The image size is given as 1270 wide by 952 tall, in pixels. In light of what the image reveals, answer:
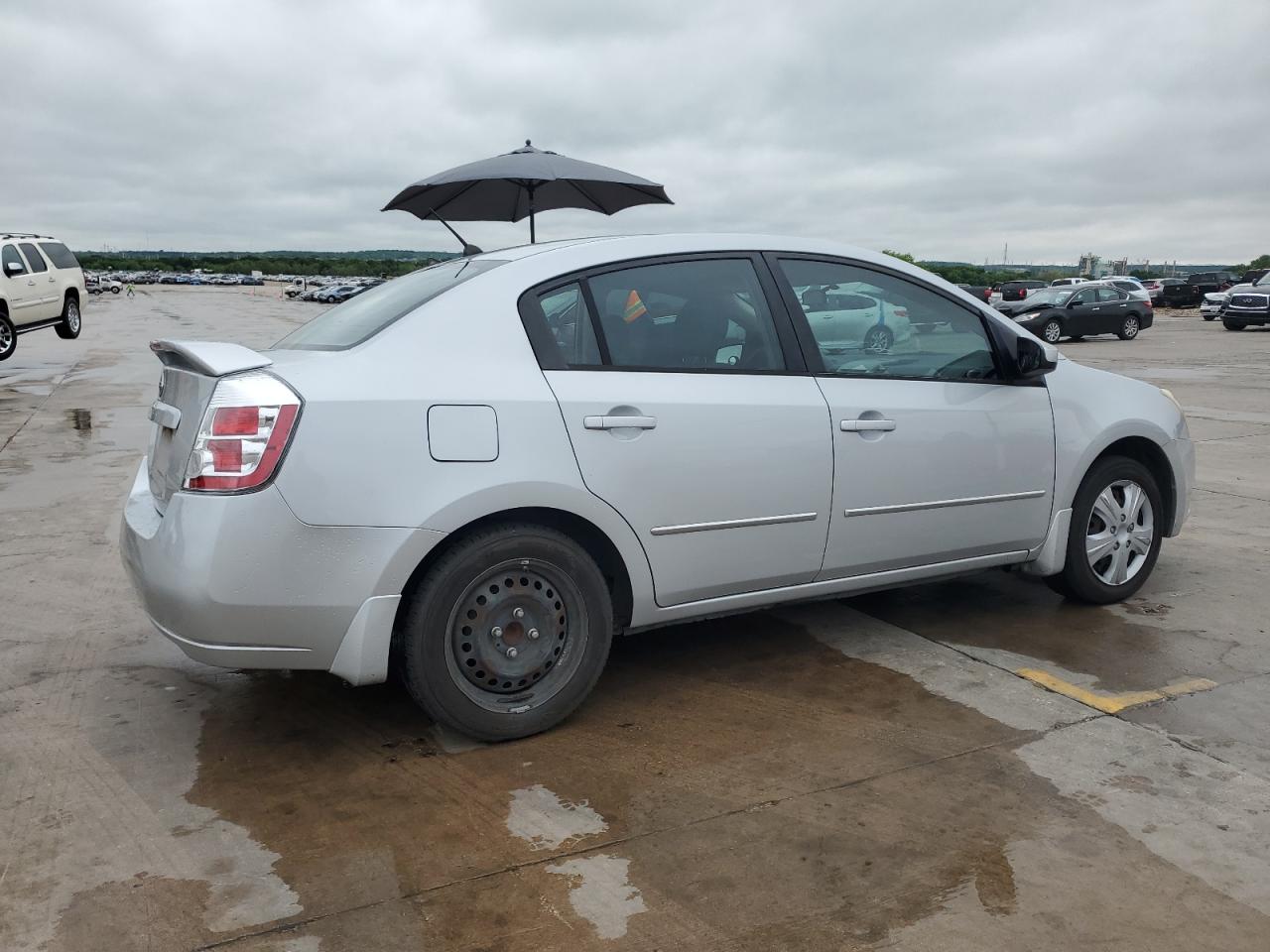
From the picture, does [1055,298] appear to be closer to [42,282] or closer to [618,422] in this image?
[42,282]

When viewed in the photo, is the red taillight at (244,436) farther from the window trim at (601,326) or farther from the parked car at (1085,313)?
the parked car at (1085,313)

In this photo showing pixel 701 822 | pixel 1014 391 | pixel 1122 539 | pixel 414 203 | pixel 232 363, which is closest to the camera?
pixel 701 822

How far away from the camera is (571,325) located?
3650 millimetres

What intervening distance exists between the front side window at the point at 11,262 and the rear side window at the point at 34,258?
29 centimetres

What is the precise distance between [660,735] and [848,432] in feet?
4.20

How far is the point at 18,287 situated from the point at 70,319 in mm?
2953

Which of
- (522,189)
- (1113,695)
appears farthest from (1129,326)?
(1113,695)

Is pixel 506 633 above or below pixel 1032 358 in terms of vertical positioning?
below

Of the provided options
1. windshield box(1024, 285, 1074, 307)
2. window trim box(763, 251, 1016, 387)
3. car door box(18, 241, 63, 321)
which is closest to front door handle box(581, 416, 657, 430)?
window trim box(763, 251, 1016, 387)

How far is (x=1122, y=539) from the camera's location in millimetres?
4918

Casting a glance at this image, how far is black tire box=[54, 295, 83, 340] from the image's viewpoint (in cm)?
2135

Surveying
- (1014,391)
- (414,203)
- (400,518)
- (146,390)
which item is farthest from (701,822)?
(146,390)

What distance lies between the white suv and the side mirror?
18219mm

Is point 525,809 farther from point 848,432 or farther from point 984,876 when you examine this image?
point 848,432
